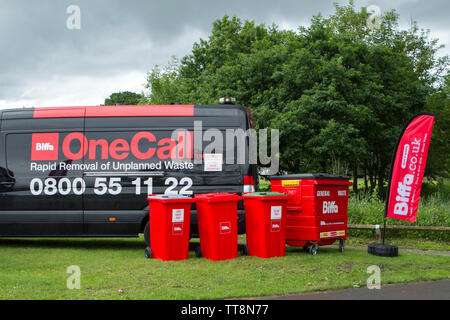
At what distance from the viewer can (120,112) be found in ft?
31.2

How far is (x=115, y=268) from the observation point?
7379 mm

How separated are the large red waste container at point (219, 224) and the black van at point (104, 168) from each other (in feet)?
2.19

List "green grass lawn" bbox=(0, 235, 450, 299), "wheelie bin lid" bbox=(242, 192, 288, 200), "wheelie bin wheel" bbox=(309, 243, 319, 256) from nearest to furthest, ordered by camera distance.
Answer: "green grass lawn" bbox=(0, 235, 450, 299), "wheelie bin lid" bbox=(242, 192, 288, 200), "wheelie bin wheel" bbox=(309, 243, 319, 256)

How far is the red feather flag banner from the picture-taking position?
28.7 feet

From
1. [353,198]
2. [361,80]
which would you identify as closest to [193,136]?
[353,198]

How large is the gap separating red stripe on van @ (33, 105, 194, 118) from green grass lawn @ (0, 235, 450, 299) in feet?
8.53

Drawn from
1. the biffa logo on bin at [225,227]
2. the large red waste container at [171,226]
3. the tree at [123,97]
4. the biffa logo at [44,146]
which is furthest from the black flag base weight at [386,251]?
the tree at [123,97]

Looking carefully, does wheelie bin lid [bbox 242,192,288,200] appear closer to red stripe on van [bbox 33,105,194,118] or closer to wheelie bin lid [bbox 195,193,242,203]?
wheelie bin lid [bbox 195,193,242,203]

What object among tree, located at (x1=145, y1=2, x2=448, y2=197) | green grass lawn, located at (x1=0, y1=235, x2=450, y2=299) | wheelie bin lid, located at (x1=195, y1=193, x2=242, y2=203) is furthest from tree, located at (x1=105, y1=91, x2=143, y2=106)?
wheelie bin lid, located at (x1=195, y1=193, x2=242, y2=203)

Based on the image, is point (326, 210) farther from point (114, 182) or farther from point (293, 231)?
point (114, 182)

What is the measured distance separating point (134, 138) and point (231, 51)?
726 inches

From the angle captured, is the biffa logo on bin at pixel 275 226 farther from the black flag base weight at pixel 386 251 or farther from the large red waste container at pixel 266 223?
the black flag base weight at pixel 386 251

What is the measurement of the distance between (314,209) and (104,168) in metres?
3.94

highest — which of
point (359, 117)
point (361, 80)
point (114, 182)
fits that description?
point (361, 80)
